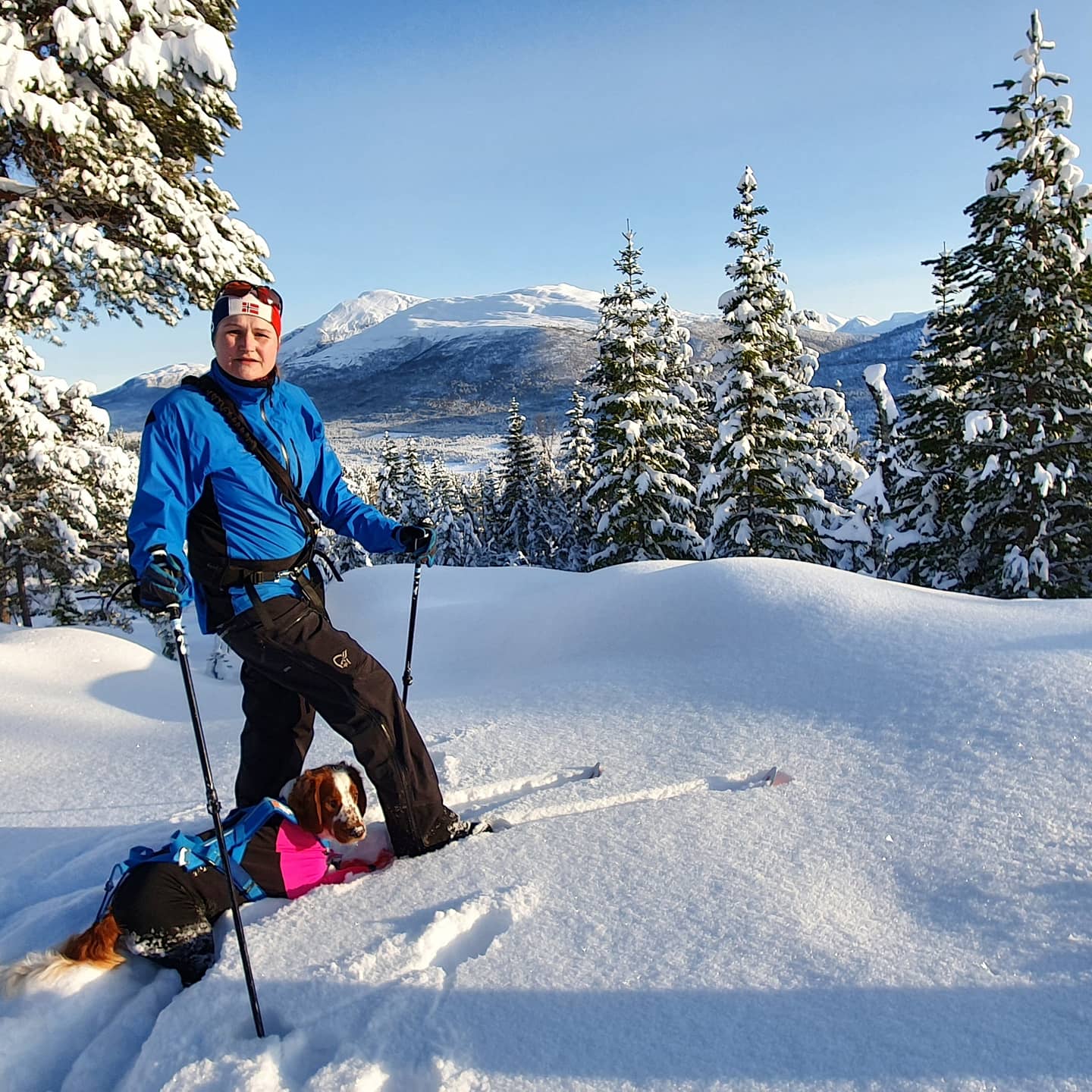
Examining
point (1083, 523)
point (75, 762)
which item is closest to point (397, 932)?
point (75, 762)

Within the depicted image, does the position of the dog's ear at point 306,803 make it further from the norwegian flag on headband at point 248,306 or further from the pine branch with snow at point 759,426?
the pine branch with snow at point 759,426

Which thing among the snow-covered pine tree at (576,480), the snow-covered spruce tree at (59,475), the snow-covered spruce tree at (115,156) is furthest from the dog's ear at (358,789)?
the snow-covered pine tree at (576,480)

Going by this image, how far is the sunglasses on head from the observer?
3.01 metres

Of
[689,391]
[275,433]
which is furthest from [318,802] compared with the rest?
[689,391]

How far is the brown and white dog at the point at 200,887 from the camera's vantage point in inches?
95.3

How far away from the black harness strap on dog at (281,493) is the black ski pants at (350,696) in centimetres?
10

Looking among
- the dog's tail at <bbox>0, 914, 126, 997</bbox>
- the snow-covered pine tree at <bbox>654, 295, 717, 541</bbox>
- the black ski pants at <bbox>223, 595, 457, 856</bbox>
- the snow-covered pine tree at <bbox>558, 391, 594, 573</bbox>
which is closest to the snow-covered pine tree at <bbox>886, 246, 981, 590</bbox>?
the snow-covered pine tree at <bbox>654, 295, 717, 541</bbox>

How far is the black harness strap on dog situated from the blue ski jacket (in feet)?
0.05

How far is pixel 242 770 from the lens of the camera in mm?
3432

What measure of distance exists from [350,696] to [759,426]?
17.2 metres

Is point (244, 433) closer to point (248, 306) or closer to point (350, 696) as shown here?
point (248, 306)

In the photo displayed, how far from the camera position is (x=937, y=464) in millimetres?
15484

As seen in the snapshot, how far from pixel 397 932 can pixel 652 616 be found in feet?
13.1

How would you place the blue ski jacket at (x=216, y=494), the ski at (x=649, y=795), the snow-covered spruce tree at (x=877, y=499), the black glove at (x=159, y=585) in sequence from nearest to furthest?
the black glove at (x=159, y=585), the blue ski jacket at (x=216, y=494), the ski at (x=649, y=795), the snow-covered spruce tree at (x=877, y=499)
